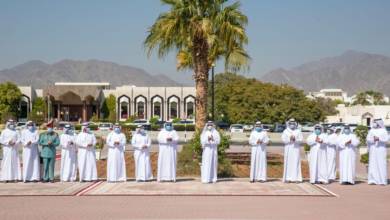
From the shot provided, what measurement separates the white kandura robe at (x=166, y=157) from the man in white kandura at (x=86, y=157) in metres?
2.00

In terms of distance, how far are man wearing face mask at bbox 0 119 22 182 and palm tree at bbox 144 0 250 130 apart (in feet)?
22.5

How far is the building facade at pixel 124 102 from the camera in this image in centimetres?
8675

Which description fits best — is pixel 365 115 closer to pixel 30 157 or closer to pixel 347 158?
pixel 347 158

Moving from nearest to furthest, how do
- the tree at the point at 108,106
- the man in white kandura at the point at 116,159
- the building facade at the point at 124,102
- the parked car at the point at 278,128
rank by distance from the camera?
the man in white kandura at the point at 116,159 < the parked car at the point at 278,128 < the building facade at the point at 124,102 < the tree at the point at 108,106

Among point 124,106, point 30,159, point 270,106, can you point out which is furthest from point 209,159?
point 124,106

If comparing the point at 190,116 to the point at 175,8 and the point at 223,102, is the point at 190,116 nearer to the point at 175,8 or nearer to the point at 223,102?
the point at 223,102

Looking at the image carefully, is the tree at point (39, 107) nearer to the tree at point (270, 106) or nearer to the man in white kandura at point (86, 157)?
the tree at point (270, 106)

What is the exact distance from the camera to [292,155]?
18.6m

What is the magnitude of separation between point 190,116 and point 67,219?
7399cm

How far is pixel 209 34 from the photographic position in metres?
22.5

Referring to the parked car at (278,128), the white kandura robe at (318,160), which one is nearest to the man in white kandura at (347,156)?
the white kandura robe at (318,160)

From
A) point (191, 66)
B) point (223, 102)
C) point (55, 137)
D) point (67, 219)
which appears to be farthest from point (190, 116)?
point (67, 219)

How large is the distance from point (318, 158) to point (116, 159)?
6.11 m

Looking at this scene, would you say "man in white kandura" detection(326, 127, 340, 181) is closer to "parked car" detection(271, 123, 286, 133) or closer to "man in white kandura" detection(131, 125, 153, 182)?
"man in white kandura" detection(131, 125, 153, 182)
